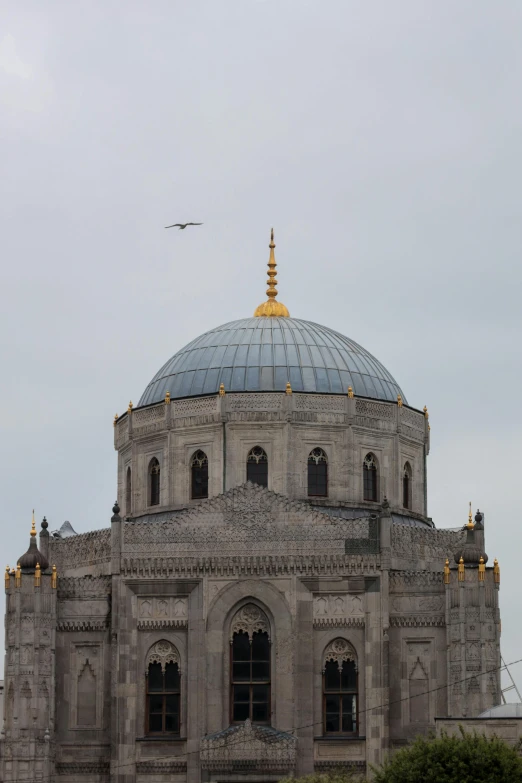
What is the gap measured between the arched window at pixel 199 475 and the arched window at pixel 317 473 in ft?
13.1

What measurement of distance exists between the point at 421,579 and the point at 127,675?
11.0 m

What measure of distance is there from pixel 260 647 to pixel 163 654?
3477 mm

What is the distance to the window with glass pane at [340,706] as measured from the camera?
80062 mm

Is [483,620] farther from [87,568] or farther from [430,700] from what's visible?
[87,568]

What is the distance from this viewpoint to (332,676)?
264 ft

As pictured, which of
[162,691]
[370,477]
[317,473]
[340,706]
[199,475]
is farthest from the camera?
[370,477]

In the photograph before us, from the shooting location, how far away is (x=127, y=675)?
80.5 meters

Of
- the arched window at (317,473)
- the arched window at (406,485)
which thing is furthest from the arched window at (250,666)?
the arched window at (406,485)

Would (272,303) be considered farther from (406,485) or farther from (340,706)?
(340,706)

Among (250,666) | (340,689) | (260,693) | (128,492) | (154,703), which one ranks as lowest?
(154,703)

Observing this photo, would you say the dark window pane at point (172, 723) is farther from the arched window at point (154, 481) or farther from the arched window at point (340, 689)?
the arched window at point (154, 481)

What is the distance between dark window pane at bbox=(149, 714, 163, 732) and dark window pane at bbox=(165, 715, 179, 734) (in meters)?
0.21

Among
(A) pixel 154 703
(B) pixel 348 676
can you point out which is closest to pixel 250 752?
(A) pixel 154 703

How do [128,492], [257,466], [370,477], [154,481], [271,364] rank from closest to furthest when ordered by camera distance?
1. [257,466]
2. [370,477]
3. [271,364]
4. [154,481]
5. [128,492]
